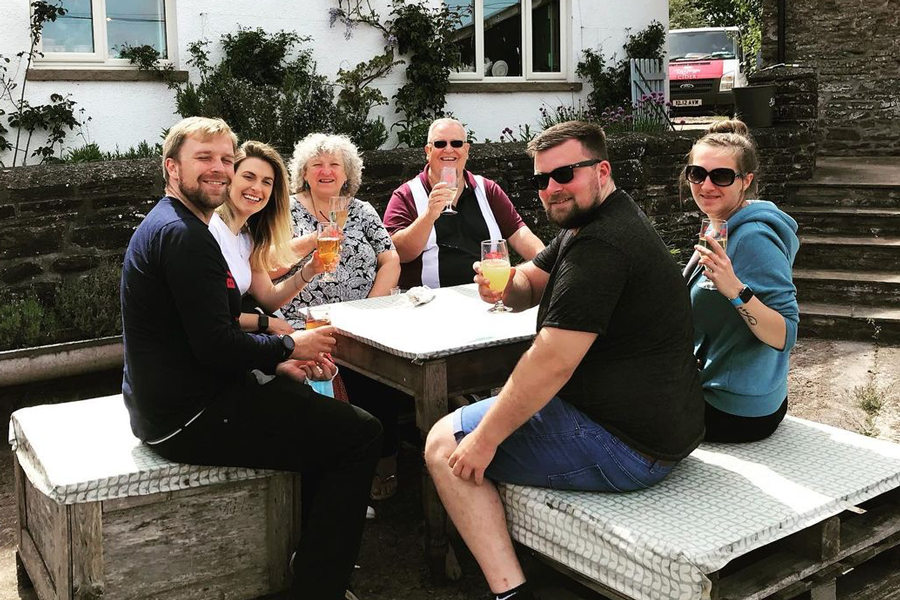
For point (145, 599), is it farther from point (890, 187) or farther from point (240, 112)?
point (890, 187)

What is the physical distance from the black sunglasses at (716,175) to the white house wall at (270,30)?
5.56 metres

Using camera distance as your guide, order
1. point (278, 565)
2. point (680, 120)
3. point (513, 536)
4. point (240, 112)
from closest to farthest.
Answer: point (513, 536) < point (278, 565) < point (240, 112) < point (680, 120)

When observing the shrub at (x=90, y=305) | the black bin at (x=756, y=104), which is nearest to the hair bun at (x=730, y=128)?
the shrub at (x=90, y=305)

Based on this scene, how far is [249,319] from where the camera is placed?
372 cm

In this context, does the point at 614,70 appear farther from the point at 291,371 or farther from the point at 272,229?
the point at 291,371

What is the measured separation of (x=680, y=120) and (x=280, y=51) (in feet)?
40.8

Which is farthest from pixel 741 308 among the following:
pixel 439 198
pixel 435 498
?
pixel 439 198

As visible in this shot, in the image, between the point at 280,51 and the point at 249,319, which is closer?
the point at 249,319

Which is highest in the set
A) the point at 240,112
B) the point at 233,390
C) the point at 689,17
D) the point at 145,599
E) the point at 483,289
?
the point at 689,17

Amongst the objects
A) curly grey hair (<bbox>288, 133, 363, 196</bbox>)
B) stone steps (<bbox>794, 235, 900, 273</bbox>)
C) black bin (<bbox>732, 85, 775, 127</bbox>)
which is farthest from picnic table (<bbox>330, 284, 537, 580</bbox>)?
black bin (<bbox>732, 85, 775, 127</bbox>)

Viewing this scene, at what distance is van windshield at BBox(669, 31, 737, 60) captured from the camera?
1923 centimetres

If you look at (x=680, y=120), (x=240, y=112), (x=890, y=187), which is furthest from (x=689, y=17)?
(x=240, y=112)

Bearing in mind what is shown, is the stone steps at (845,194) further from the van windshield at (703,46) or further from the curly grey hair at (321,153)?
the van windshield at (703,46)

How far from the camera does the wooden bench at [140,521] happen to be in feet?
9.20
